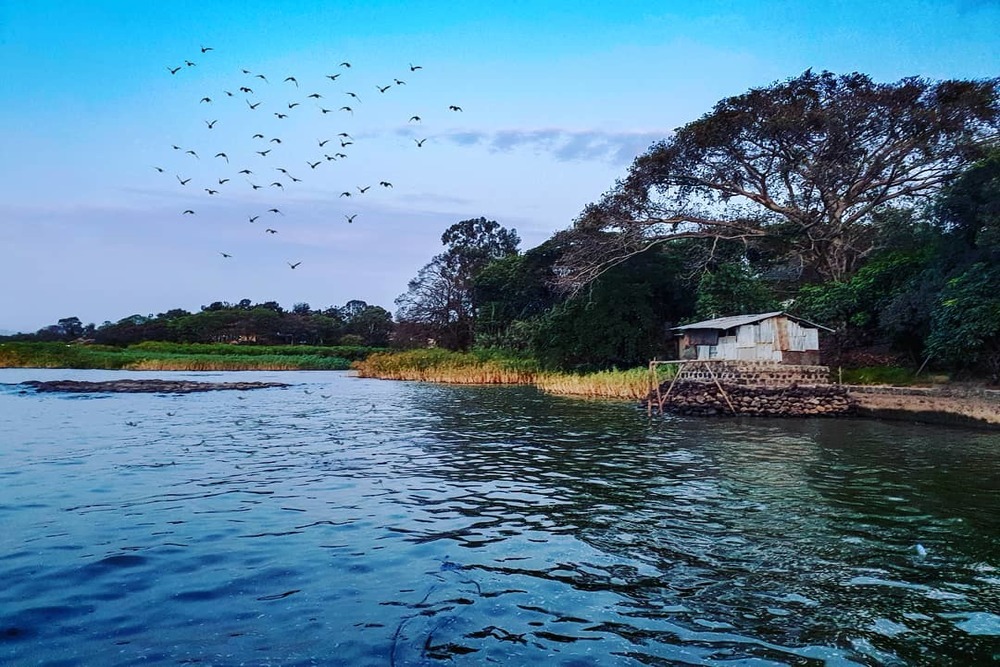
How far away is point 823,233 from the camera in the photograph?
111 ft

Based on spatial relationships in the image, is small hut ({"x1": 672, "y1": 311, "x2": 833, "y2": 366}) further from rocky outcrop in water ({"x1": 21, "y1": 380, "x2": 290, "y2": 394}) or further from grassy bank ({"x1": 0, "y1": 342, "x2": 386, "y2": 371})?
grassy bank ({"x1": 0, "y1": 342, "x2": 386, "y2": 371})

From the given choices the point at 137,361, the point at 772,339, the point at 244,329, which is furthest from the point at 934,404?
Answer: the point at 244,329

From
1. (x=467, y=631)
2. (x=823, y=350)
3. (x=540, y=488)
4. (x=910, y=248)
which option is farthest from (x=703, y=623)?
(x=910, y=248)

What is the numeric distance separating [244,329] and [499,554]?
8760 centimetres

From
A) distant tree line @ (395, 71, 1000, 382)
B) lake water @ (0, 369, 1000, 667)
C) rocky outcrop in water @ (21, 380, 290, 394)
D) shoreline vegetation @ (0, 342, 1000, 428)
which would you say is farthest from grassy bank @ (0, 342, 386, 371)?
lake water @ (0, 369, 1000, 667)

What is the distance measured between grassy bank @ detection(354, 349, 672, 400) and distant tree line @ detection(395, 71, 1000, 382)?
2.59 m

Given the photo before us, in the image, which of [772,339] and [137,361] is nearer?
[772,339]

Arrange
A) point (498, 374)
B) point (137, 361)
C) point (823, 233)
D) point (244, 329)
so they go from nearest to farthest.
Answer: point (823, 233), point (498, 374), point (137, 361), point (244, 329)

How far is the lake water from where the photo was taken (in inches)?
223

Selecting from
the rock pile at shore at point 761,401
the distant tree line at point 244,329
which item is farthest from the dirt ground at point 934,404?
the distant tree line at point 244,329

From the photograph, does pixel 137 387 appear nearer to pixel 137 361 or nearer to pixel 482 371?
pixel 482 371

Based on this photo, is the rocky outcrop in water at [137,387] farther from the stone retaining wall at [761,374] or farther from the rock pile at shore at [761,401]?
the stone retaining wall at [761,374]

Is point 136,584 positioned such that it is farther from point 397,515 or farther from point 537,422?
point 537,422

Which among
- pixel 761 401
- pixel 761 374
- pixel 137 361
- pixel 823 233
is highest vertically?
pixel 823 233
